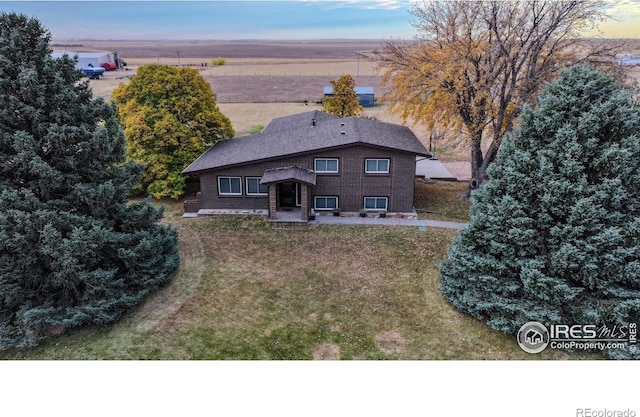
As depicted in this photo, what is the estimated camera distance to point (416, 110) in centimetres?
2450

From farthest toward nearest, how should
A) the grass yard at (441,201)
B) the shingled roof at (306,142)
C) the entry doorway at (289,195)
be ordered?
the grass yard at (441,201) < the entry doorway at (289,195) < the shingled roof at (306,142)

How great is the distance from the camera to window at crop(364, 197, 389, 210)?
2222 centimetres

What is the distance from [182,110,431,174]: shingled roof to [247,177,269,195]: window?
109 centimetres

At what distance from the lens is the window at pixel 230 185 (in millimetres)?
22172

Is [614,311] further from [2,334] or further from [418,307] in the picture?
[2,334]

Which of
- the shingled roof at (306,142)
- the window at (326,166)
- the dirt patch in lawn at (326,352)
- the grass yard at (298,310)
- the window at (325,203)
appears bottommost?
the dirt patch in lawn at (326,352)

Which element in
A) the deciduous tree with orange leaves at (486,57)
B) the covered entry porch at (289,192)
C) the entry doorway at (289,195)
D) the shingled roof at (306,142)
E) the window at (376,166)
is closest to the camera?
the covered entry porch at (289,192)
